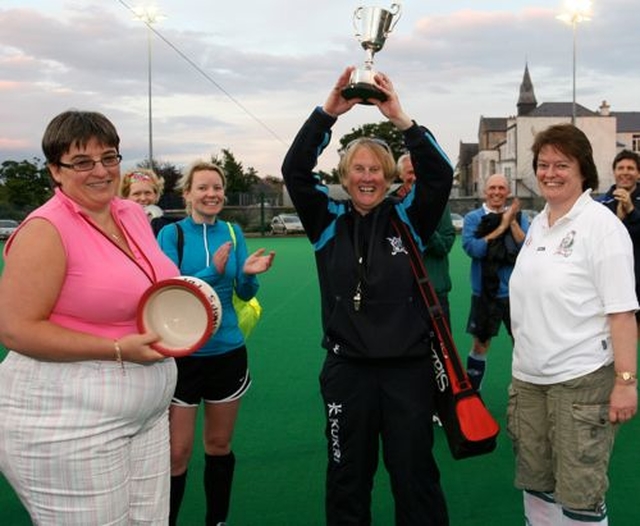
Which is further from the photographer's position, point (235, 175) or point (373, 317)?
point (235, 175)

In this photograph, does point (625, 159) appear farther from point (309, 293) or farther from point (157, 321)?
point (309, 293)

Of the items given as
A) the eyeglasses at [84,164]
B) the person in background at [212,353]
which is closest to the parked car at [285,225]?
the person in background at [212,353]

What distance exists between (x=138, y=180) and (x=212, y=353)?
1.52m

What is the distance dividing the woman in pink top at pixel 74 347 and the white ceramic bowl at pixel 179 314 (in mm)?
64

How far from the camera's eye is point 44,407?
2.11m

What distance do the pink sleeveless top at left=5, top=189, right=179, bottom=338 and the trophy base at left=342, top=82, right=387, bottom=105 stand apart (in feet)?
3.82

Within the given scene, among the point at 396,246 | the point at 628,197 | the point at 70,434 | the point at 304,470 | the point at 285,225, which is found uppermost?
the point at 285,225

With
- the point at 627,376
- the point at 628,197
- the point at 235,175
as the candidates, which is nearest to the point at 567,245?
the point at 627,376

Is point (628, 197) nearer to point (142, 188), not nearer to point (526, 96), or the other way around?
point (142, 188)

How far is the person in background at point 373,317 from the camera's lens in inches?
113

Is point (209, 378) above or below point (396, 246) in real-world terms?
below

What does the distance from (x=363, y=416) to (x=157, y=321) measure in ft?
3.63

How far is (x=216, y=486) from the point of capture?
3553 mm

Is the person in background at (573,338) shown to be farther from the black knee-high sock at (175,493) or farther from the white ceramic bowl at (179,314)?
the black knee-high sock at (175,493)
